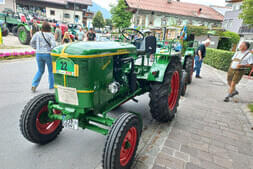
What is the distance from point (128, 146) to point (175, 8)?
37217 mm

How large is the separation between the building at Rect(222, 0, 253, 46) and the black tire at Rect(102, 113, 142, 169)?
29.0m

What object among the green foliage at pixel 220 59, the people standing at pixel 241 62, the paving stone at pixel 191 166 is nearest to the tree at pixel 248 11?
the green foliage at pixel 220 59

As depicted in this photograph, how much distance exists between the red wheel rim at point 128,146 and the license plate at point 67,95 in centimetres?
69

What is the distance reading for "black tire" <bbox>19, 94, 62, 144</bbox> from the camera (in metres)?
2.17

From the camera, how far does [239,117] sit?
3.98 m

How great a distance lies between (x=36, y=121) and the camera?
2.30 meters

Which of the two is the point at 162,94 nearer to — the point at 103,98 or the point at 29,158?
the point at 103,98

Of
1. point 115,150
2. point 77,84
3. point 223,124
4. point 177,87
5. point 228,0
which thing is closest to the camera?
point 115,150

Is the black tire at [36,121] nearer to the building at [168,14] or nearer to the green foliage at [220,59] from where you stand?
the green foliage at [220,59]

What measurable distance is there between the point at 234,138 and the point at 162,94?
4.86ft

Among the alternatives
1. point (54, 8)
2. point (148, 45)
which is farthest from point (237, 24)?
point (54, 8)

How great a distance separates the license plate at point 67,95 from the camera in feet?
6.28

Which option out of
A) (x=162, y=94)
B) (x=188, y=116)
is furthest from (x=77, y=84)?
(x=188, y=116)

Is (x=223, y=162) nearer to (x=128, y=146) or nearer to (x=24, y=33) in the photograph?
(x=128, y=146)
